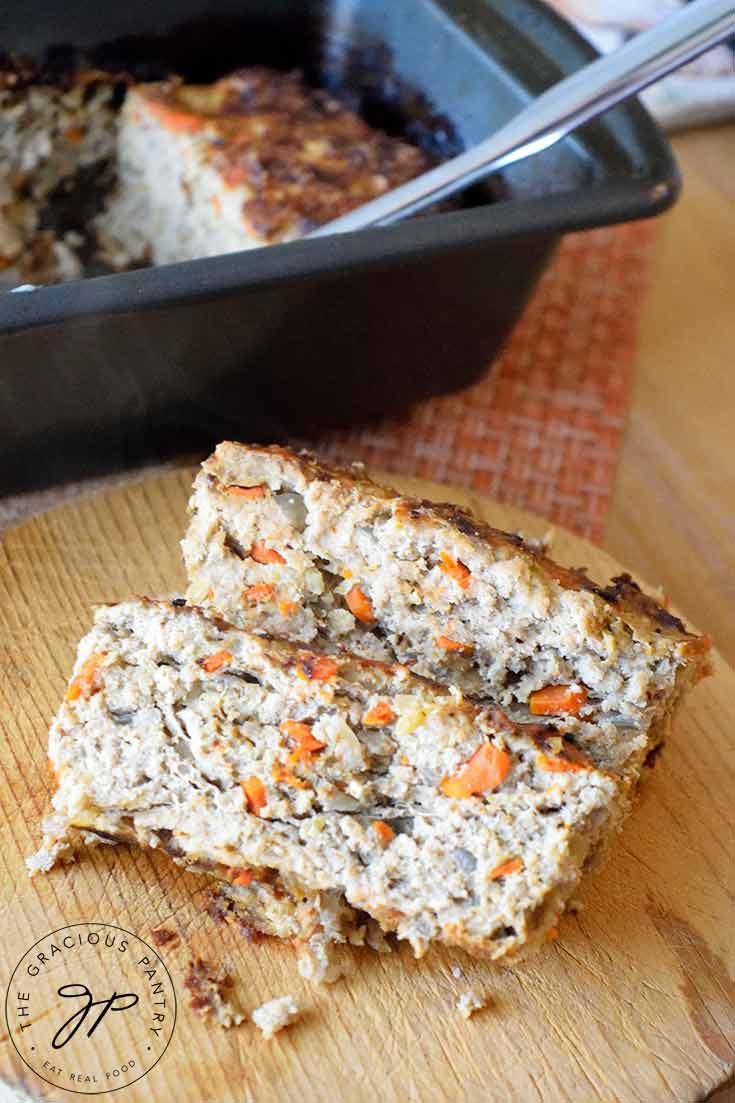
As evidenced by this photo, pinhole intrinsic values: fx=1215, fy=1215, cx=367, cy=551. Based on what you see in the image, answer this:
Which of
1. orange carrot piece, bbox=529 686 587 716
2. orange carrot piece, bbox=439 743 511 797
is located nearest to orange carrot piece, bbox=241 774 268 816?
orange carrot piece, bbox=439 743 511 797

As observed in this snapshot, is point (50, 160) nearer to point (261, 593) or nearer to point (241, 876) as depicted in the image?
point (261, 593)

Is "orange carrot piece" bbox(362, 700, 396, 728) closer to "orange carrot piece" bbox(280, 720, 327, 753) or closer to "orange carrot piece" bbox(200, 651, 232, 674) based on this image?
"orange carrot piece" bbox(280, 720, 327, 753)

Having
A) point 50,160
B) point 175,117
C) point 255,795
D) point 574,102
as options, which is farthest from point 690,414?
point 255,795

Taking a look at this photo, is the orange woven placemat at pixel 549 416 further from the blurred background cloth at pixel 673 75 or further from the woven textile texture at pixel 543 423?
the blurred background cloth at pixel 673 75

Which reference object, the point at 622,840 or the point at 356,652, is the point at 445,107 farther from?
the point at 622,840

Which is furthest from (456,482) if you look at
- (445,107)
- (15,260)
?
(15,260)

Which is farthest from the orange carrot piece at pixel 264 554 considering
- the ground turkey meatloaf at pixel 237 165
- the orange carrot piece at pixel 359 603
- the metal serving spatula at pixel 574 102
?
the ground turkey meatloaf at pixel 237 165
